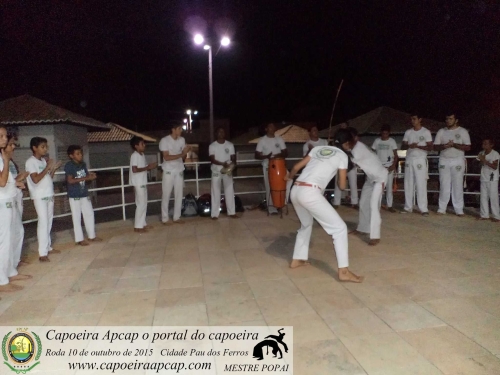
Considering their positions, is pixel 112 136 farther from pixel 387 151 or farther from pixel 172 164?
pixel 387 151

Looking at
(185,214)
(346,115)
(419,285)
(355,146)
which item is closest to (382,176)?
(355,146)

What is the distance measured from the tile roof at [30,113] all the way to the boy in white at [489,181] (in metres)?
11.7

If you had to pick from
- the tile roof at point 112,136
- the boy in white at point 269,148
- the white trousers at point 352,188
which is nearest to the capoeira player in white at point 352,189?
the white trousers at point 352,188

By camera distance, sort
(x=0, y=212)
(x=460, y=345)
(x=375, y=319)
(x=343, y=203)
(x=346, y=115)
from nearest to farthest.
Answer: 1. (x=460, y=345)
2. (x=375, y=319)
3. (x=0, y=212)
4. (x=343, y=203)
5. (x=346, y=115)

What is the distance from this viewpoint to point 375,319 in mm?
3445

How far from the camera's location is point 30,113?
12.9 m

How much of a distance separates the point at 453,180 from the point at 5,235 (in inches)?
298

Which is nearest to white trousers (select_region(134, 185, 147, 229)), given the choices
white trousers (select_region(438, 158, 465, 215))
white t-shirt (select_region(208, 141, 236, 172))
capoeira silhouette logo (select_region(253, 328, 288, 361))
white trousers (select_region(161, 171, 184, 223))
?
white trousers (select_region(161, 171, 184, 223))

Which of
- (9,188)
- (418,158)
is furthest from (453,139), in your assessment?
(9,188)

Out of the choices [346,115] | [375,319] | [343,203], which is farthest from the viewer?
[346,115]

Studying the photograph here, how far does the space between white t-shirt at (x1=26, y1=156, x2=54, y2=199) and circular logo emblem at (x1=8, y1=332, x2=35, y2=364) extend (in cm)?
246

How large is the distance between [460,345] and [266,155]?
228 inches

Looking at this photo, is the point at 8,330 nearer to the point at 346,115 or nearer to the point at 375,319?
the point at 375,319

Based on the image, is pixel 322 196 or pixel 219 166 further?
pixel 219 166
